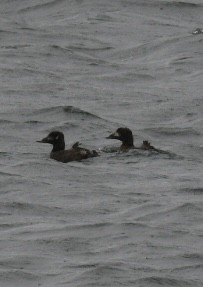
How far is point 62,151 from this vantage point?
70.2ft

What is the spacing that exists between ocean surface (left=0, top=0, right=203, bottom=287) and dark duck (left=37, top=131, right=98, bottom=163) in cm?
12

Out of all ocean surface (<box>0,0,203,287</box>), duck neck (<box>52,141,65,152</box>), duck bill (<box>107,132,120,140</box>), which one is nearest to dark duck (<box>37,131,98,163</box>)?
duck neck (<box>52,141,65,152</box>)

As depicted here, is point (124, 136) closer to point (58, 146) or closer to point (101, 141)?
point (58, 146)

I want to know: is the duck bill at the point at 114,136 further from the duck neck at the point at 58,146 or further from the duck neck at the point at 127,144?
the duck neck at the point at 58,146

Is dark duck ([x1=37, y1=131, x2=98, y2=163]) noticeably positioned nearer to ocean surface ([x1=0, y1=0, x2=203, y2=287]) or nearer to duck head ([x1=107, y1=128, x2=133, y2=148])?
ocean surface ([x1=0, y1=0, x2=203, y2=287])

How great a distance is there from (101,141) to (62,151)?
147 cm

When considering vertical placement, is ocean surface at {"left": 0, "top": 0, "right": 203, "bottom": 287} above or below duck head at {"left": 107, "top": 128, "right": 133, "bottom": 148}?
below

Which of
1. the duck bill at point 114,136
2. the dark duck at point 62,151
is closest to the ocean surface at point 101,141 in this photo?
the dark duck at point 62,151

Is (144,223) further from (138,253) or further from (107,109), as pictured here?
(107,109)

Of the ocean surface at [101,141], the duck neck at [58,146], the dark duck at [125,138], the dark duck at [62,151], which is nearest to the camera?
the ocean surface at [101,141]

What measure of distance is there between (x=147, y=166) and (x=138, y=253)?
420cm

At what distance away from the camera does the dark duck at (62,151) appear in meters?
21.0

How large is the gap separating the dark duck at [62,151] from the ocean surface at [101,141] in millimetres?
117

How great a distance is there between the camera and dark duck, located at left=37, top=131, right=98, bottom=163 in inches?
827
